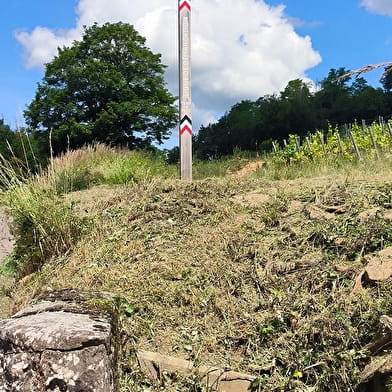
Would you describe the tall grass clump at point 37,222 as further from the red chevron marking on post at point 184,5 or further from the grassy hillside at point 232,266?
the red chevron marking on post at point 184,5

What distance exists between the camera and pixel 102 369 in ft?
7.93

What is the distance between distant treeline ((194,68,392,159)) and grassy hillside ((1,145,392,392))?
25.0m

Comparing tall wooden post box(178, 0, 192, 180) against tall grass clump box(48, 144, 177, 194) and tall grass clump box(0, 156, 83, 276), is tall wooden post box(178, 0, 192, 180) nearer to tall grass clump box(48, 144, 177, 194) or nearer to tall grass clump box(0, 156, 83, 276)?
tall grass clump box(48, 144, 177, 194)

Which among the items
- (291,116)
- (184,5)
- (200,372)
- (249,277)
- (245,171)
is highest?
(291,116)

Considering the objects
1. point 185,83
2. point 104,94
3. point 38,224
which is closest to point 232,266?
point 38,224

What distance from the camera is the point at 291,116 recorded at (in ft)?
106

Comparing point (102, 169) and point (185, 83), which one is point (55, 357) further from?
point (102, 169)

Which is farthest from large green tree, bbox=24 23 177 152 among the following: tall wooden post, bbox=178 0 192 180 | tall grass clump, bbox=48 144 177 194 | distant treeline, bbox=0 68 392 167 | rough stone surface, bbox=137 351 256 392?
rough stone surface, bbox=137 351 256 392

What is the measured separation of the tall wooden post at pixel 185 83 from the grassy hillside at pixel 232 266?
119 centimetres

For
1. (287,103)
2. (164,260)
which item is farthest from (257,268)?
(287,103)

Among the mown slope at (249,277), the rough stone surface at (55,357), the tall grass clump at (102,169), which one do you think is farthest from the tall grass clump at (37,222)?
the rough stone surface at (55,357)

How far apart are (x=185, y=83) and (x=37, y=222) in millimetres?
Answer: 2964

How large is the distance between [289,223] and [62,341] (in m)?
2.12

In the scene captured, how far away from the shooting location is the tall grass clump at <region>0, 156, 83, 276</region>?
4723mm
